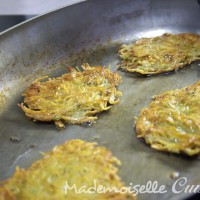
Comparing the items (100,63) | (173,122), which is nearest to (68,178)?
(173,122)

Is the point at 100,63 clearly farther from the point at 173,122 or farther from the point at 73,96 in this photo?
the point at 173,122

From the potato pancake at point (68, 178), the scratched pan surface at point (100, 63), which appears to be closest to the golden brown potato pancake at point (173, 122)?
the scratched pan surface at point (100, 63)

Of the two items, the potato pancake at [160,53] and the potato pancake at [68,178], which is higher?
the potato pancake at [68,178]

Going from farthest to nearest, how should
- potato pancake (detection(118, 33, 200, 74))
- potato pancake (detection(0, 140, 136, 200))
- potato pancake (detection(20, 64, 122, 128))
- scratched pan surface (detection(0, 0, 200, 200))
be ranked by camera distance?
1. potato pancake (detection(118, 33, 200, 74))
2. potato pancake (detection(20, 64, 122, 128))
3. scratched pan surface (detection(0, 0, 200, 200))
4. potato pancake (detection(0, 140, 136, 200))

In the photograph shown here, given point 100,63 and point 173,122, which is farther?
point 100,63

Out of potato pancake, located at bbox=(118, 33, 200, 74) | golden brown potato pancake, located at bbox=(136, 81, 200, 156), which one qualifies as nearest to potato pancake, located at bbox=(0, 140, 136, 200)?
golden brown potato pancake, located at bbox=(136, 81, 200, 156)

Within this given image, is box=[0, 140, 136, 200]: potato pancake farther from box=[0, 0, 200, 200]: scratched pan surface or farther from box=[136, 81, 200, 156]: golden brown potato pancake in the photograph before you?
box=[136, 81, 200, 156]: golden brown potato pancake

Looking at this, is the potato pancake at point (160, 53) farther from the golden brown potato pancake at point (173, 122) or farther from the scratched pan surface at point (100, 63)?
the golden brown potato pancake at point (173, 122)
